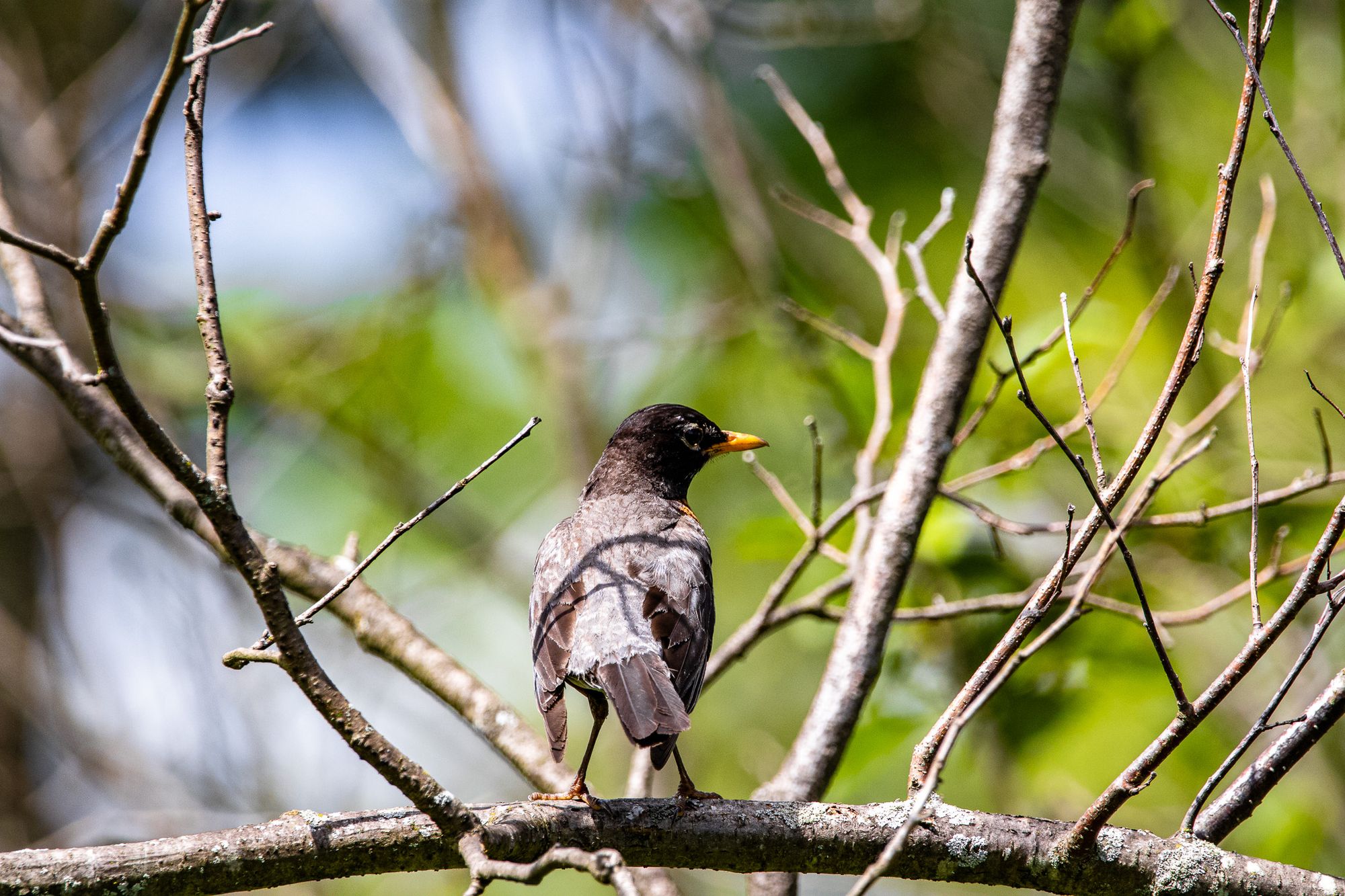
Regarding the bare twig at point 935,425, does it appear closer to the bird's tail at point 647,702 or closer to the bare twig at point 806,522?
the bare twig at point 806,522

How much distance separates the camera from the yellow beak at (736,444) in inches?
219

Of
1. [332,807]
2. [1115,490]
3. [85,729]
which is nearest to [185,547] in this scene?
[85,729]

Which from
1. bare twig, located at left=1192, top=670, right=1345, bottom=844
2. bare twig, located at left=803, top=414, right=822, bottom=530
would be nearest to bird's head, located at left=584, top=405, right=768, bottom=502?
bare twig, located at left=803, top=414, right=822, bottom=530

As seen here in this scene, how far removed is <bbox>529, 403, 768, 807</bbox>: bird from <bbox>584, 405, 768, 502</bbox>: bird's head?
0.02 meters

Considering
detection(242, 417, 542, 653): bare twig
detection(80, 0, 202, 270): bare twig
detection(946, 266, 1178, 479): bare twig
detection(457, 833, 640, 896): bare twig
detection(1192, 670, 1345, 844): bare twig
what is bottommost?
detection(457, 833, 640, 896): bare twig

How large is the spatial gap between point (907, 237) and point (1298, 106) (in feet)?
15.6

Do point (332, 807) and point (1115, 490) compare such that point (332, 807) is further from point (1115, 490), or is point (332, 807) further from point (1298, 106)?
point (1298, 106)

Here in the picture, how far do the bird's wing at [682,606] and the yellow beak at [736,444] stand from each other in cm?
102

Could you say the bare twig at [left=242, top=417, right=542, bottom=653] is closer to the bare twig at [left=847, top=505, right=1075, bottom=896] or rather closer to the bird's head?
the bare twig at [left=847, top=505, right=1075, bottom=896]

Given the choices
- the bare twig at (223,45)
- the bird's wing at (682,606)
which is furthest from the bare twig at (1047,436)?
the bare twig at (223,45)

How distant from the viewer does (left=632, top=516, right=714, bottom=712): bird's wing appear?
3799mm

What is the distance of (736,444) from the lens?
562 cm

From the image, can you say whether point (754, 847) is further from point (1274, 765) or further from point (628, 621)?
point (1274, 765)

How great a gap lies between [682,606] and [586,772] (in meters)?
0.67
